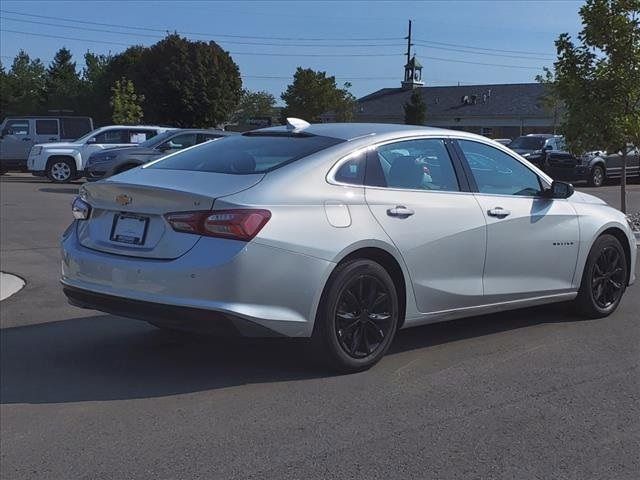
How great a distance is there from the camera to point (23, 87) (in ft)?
264

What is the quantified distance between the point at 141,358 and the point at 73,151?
58.9 feet

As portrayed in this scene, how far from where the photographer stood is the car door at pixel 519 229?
18.8ft

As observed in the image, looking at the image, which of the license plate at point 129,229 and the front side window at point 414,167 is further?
the front side window at point 414,167

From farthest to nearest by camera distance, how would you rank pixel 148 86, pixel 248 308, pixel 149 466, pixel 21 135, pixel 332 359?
pixel 148 86 → pixel 21 135 → pixel 332 359 → pixel 248 308 → pixel 149 466

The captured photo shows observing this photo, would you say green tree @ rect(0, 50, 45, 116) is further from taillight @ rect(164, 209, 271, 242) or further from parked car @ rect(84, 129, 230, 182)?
taillight @ rect(164, 209, 271, 242)

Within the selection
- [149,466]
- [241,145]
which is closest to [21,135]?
[241,145]

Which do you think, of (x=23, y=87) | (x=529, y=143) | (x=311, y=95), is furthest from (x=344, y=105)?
(x=23, y=87)

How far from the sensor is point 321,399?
4.58 m

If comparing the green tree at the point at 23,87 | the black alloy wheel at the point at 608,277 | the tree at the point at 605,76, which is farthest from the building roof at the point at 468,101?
the black alloy wheel at the point at 608,277

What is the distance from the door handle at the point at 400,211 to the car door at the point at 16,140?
929 inches

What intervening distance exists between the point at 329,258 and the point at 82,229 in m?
1.74

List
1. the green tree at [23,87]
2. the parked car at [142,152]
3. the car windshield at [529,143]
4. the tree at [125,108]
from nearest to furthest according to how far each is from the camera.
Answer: the parked car at [142,152] < the car windshield at [529,143] < the tree at [125,108] < the green tree at [23,87]

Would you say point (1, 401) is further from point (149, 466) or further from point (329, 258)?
point (329, 258)

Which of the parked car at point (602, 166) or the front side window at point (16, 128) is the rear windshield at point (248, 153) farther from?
the front side window at point (16, 128)
